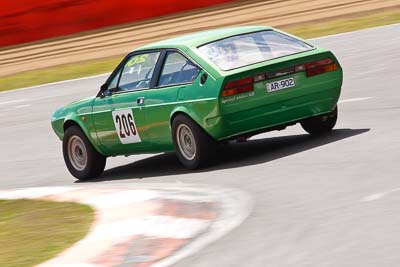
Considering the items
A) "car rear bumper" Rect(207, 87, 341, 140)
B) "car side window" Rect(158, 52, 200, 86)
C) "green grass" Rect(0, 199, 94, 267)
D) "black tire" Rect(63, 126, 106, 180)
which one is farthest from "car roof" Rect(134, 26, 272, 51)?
"green grass" Rect(0, 199, 94, 267)

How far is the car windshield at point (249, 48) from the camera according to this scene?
37.4 feet

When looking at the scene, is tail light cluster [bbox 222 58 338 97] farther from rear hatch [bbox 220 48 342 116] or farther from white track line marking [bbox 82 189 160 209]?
white track line marking [bbox 82 189 160 209]

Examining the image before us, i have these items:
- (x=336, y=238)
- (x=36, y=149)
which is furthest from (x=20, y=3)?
(x=336, y=238)

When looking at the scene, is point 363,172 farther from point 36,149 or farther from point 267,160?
point 36,149

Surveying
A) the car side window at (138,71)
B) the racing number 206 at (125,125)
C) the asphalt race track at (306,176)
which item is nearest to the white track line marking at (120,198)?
the asphalt race track at (306,176)

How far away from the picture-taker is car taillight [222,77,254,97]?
11.0m

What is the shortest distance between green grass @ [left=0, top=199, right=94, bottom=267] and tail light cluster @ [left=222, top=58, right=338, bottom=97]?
73.4 inches

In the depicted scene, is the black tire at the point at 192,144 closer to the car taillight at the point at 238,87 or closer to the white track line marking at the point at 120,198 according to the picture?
the car taillight at the point at 238,87

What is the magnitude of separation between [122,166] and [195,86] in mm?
2505

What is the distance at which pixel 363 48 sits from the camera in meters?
20.6

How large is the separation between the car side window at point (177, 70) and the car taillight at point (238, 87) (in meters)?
0.49

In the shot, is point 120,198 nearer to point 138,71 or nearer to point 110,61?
point 138,71

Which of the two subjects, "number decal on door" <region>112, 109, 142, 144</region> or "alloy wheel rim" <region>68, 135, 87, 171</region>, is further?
"alloy wheel rim" <region>68, 135, 87, 171</region>

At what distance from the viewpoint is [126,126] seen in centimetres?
1234
